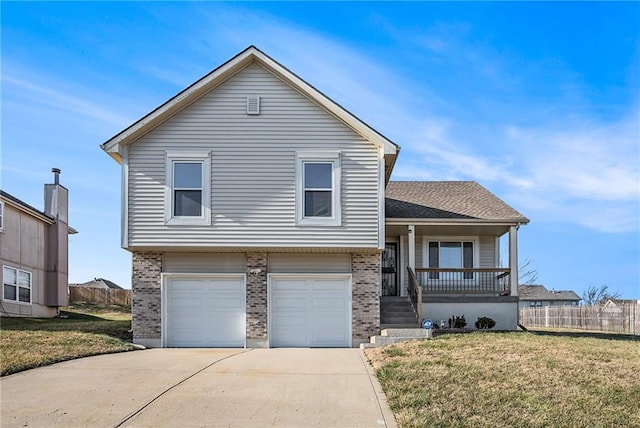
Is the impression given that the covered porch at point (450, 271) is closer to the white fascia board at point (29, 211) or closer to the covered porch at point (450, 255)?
the covered porch at point (450, 255)

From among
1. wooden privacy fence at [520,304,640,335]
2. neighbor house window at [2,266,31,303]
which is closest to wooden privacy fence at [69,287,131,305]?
neighbor house window at [2,266,31,303]

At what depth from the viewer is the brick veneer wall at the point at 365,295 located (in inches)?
653

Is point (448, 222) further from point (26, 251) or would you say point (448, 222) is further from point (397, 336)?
point (26, 251)

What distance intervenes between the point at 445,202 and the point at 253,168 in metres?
7.85

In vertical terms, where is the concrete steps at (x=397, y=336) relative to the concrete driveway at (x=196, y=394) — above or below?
above

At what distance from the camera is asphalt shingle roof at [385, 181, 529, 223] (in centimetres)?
1961

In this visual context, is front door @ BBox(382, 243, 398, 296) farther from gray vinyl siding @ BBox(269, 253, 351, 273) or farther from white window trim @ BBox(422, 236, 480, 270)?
gray vinyl siding @ BBox(269, 253, 351, 273)

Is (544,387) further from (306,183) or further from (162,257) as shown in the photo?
(162,257)

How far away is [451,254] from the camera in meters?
21.5

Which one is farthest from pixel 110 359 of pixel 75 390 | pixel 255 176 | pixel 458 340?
pixel 458 340

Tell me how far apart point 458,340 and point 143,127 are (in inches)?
376

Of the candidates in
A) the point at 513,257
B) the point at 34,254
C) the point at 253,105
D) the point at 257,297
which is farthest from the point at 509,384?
the point at 34,254

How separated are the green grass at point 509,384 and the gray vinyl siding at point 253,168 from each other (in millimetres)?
4013

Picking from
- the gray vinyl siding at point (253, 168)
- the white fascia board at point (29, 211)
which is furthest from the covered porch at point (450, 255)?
the white fascia board at point (29, 211)
